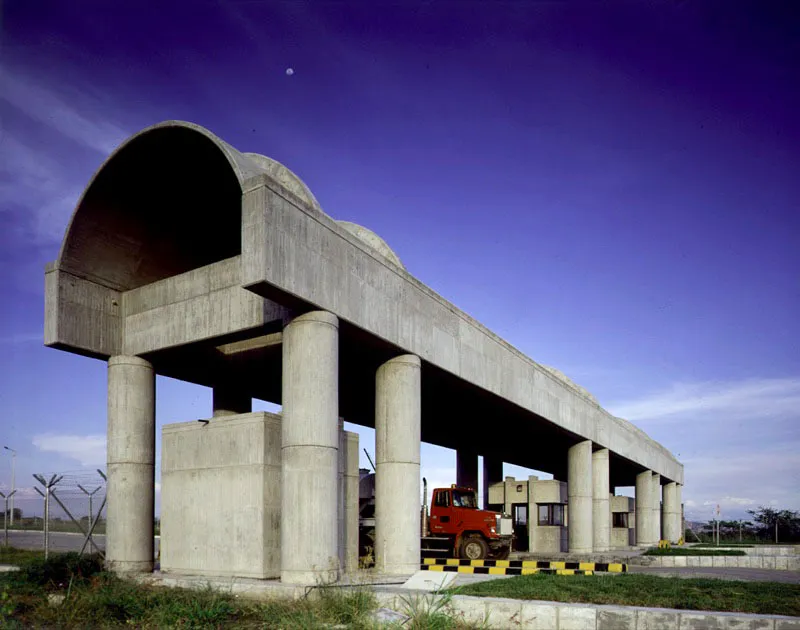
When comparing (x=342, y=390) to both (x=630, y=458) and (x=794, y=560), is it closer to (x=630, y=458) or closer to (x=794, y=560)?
(x=794, y=560)

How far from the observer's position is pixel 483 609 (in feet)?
36.2

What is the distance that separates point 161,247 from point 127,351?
298cm

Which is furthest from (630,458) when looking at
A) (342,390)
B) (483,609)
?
(483,609)

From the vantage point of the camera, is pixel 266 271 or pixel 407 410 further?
pixel 407 410

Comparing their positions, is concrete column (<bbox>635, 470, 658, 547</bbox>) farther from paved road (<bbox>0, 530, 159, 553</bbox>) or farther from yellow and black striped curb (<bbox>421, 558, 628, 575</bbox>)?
paved road (<bbox>0, 530, 159, 553</bbox>)

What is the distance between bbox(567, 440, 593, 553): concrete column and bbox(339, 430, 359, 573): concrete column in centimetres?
1617

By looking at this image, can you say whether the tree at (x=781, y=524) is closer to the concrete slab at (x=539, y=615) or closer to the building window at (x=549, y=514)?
the building window at (x=549, y=514)

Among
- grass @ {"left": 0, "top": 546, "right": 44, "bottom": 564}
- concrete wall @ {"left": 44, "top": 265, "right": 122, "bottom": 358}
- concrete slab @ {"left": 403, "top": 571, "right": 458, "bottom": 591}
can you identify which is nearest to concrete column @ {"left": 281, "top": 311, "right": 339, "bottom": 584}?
concrete slab @ {"left": 403, "top": 571, "right": 458, "bottom": 591}

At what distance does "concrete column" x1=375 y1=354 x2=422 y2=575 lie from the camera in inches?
695

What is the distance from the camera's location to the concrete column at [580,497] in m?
32.0

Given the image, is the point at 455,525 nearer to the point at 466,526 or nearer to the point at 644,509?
the point at 466,526

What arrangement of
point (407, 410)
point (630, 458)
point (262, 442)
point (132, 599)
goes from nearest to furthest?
point (132, 599)
point (262, 442)
point (407, 410)
point (630, 458)

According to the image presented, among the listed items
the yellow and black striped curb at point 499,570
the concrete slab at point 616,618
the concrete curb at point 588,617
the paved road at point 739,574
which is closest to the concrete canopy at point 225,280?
the yellow and black striped curb at point 499,570

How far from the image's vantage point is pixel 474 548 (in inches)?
982
